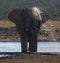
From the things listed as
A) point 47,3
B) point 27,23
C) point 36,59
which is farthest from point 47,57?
point 47,3

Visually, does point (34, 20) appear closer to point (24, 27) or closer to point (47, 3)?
point (24, 27)

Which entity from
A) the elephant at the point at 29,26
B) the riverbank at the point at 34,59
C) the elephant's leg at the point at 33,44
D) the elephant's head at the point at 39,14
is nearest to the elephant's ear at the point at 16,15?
the elephant at the point at 29,26

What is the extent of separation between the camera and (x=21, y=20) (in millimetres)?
22438

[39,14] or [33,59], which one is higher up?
[39,14]

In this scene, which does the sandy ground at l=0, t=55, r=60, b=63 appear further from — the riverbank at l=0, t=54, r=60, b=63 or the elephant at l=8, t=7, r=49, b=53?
the elephant at l=8, t=7, r=49, b=53

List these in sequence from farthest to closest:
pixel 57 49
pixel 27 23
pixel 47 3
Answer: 1. pixel 47 3
2. pixel 57 49
3. pixel 27 23

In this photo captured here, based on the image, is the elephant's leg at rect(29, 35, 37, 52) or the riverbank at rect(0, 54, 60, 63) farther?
the elephant's leg at rect(29, 35, 37, 52)

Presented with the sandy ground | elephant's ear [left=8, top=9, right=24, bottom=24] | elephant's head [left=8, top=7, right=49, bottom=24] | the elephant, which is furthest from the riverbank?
elephant's ear [left=8, top=9, right=24, bottom=24]

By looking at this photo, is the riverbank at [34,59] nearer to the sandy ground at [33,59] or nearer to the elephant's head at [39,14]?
the sandy ground at [33,59]

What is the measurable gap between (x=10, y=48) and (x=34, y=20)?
3.03m

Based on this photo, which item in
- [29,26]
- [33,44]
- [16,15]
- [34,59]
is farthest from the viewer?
[16,15]

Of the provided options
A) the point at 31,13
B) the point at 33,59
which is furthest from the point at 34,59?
the point at 31,13

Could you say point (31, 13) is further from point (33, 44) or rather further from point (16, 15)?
point (33, 44)

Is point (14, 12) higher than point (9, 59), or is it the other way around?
point (14, 12)
